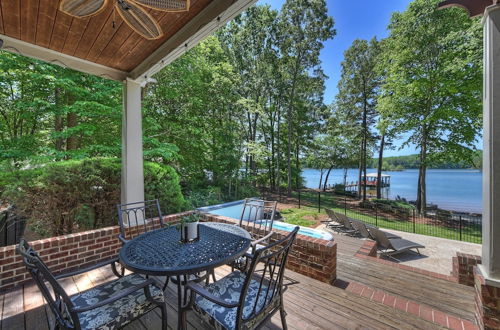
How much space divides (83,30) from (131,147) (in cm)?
156

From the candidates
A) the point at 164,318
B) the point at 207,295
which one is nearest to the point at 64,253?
the point at 164,318

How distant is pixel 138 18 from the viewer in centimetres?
196

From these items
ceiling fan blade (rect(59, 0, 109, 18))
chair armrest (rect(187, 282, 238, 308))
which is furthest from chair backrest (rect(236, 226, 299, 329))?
ceiling fan blade (rect(59, 0, 109, 18))

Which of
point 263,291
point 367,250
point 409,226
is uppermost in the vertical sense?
point 263,291

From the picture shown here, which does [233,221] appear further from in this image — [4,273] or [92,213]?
[4,273]

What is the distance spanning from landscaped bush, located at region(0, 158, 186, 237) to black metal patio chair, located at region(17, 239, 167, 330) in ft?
7.56

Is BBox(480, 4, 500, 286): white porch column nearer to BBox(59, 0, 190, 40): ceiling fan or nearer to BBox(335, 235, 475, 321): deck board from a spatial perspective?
BBox(335, 235, 475, 321): deck board

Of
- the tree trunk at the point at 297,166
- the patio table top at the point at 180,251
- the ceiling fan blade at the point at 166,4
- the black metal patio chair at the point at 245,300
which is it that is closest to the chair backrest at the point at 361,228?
→ the patio table top at the point at 180,251

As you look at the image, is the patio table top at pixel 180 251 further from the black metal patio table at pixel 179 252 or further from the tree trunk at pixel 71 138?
the tree trunk at pixel 71 138

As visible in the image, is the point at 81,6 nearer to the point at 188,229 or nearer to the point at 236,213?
the point at 188,229

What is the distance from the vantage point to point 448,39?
809 cm

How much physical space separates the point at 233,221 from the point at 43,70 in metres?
4.87

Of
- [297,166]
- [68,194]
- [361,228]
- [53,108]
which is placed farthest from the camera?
[297,166]

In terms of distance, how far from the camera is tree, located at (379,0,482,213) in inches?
315
